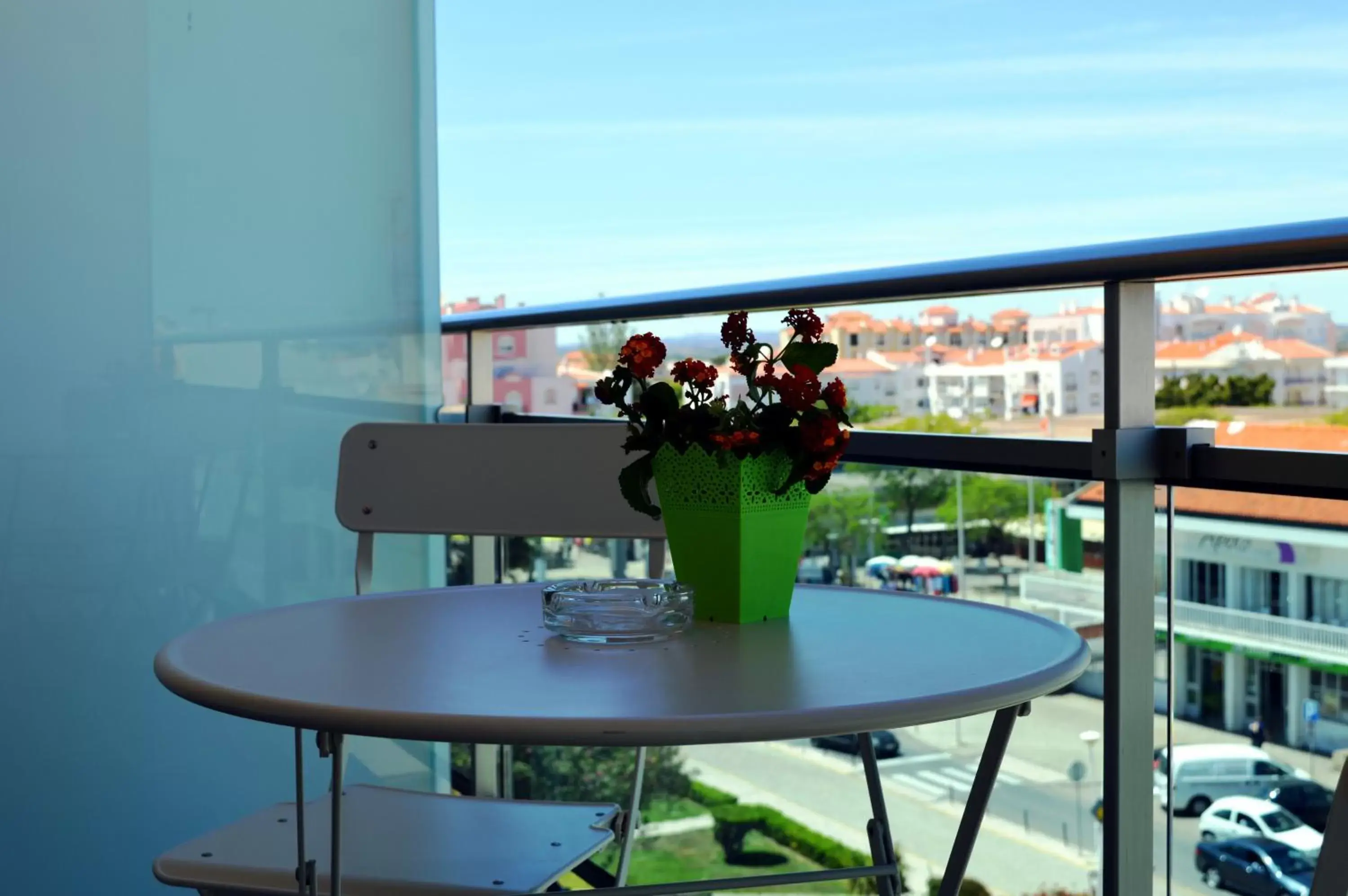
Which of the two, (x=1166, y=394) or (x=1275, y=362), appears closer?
(x=1166, y=394)

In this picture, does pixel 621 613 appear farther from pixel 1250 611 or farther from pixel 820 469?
pixel 1250 611

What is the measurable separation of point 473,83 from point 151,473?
24297mm

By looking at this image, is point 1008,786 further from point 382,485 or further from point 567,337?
point 567,337

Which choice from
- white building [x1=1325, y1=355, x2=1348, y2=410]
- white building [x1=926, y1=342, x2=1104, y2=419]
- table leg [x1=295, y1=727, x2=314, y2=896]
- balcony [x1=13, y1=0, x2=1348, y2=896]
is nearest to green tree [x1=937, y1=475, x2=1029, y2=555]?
balcony [x1=13, y1=0, x2=1348, y2=896]

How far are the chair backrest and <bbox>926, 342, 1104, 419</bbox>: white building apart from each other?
1631 millimetres

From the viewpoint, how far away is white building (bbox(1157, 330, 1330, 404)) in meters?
14.8

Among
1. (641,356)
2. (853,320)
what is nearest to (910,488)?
(641,356)

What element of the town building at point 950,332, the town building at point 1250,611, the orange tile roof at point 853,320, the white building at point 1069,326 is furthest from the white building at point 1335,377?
the town building at point 1250,611

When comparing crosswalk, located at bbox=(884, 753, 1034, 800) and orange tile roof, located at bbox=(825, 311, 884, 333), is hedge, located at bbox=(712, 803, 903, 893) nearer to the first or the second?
crosswalk, located at bbox=(884, 753, 1034, 800)

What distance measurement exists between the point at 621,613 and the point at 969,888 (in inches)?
53.5

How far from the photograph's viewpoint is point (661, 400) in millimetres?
1336

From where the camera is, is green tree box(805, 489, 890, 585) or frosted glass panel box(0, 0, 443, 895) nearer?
green tree box(805, 489, 890, 585)

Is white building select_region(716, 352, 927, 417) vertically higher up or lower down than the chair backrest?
higher up

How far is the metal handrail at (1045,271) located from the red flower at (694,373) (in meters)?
0.49
